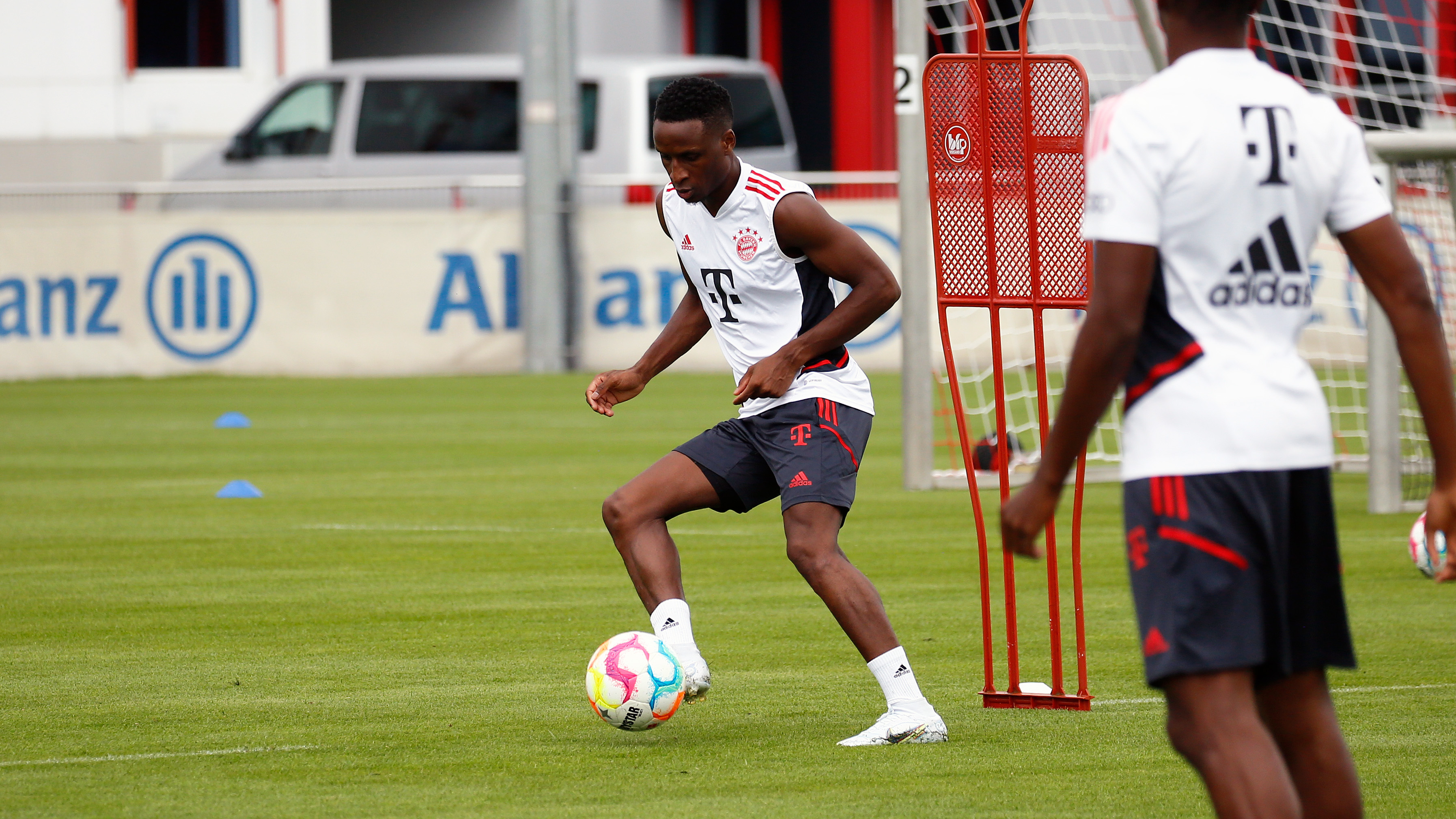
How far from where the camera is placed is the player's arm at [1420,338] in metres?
3.74

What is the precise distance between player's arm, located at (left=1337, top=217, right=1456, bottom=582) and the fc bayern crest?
262 centimetres

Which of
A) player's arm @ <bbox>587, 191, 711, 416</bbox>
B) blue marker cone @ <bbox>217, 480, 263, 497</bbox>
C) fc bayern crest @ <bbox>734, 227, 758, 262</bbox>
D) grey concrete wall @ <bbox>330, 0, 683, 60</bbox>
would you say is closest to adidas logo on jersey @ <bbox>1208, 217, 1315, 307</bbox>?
fc bayern crest @ <bbox>734, 227, 758, 262</bbox>

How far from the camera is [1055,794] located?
5.37 metres

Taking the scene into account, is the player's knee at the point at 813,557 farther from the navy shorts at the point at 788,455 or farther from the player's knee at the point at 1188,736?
the player's knee at the point at 1188,736

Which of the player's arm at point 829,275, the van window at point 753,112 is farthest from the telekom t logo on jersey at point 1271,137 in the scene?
the van window at point 753,112

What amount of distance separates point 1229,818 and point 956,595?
217 inches

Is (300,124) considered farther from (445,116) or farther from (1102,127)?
(1102,127)

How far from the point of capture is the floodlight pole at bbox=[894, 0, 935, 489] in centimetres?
1212

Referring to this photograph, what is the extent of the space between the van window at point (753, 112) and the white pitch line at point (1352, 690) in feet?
58.3

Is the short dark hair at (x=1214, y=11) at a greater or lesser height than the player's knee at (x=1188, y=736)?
greater

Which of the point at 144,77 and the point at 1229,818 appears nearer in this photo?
the point at 1229,818

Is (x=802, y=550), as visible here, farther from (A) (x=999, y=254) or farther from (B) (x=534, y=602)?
(B) (x=534, y=602)

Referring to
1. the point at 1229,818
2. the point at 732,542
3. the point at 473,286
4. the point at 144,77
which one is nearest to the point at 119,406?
the point at 473,286

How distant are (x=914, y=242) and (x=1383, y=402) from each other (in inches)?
113
